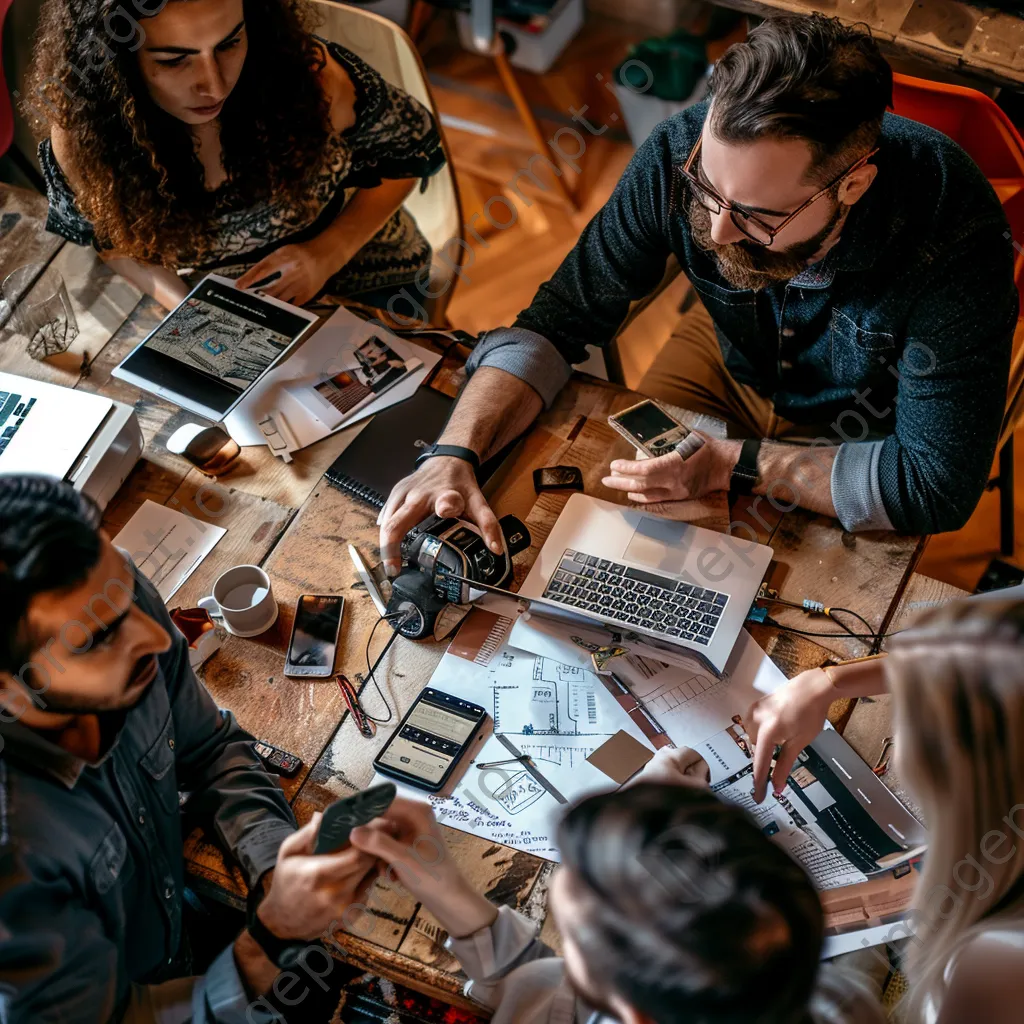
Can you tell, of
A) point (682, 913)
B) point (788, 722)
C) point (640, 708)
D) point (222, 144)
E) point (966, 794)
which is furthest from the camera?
point (222, 144)

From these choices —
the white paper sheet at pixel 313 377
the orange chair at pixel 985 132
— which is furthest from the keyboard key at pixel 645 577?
the orange chair at pixel 985 132

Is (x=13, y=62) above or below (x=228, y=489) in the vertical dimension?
above

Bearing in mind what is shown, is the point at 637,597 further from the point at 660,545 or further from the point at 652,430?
the point at 652,430

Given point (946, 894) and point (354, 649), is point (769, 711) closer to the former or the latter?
point (946, 894)

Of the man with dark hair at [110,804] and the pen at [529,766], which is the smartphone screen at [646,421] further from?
the man with dark hair at [110,804]

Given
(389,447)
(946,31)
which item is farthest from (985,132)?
(389,447)

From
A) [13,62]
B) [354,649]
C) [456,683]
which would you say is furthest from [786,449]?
[13,62]

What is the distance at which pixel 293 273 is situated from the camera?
200 centimetres

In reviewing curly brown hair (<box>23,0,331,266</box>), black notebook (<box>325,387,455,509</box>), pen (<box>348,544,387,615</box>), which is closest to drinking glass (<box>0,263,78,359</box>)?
curly brown hair (<box>23,0,331,266</box>)

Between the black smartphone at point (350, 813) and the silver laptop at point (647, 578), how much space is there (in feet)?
1.49

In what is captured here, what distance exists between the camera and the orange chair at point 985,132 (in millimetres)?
1838

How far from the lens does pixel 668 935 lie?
2.71 feet

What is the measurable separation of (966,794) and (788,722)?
0.32 m

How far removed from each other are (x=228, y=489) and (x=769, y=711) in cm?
98
